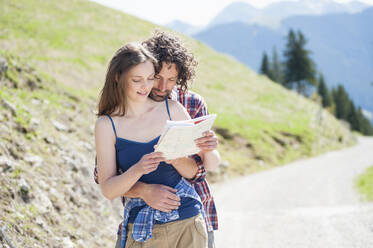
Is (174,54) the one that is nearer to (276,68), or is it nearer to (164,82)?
(164,82)

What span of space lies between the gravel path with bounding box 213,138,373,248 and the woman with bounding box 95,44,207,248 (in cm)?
469

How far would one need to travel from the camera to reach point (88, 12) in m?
34.3

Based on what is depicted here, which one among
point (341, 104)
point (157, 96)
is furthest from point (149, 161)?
point (341, 104)

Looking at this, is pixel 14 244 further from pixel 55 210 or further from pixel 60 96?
pixel 60 96

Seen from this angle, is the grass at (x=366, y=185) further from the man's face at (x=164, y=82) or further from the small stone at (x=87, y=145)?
the man's face at (x=164, y=82)

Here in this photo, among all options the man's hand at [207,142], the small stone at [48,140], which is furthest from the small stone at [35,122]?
the man's hand at [207,142]

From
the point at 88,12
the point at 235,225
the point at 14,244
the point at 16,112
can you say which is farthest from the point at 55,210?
the point at 88,12

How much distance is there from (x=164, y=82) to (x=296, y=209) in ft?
26.6

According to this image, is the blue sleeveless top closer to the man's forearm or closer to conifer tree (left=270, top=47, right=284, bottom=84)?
the man's forearm

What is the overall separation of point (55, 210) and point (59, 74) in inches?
488

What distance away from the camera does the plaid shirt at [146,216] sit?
261 cm

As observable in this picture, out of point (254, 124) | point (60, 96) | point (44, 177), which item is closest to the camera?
point (44, 177)

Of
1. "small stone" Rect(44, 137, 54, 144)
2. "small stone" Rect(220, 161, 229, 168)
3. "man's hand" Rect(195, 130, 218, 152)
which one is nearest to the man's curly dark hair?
"man's hand" Rect(195, 130, 218, 152)

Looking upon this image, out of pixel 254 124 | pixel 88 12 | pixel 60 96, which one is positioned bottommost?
pixel 254 124
